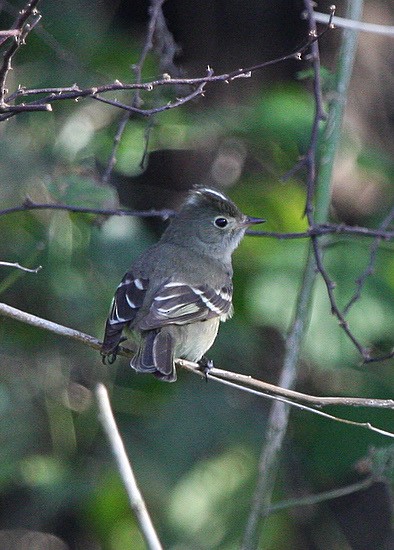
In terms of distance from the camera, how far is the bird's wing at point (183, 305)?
425cm

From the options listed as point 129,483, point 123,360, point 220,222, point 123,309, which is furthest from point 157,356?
point 123,360

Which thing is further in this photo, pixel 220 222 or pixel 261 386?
pixel 220 222

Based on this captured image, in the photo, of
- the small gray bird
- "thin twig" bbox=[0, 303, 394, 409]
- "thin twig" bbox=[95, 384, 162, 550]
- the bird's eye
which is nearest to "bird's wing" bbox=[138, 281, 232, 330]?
the small gray bird

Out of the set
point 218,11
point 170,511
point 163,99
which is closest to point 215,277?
point 163,99

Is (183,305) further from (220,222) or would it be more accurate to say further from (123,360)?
(123,360)

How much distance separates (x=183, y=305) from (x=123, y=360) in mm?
1821

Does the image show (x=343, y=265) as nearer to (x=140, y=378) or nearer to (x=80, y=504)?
(x=140, y=378)

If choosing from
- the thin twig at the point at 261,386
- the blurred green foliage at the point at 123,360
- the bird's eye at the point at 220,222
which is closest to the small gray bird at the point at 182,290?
the bird's eye at the point at 220,222

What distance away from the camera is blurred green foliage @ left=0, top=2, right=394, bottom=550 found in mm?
5352

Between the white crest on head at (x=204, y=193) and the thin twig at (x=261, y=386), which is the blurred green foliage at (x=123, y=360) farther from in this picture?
the thin twig at (x=261, y=386)

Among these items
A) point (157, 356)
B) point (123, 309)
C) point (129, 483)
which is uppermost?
point (123, 309)

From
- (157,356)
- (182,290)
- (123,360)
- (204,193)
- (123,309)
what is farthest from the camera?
(123,360)

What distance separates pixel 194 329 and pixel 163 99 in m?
1.15

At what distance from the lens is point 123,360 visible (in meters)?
6.15
